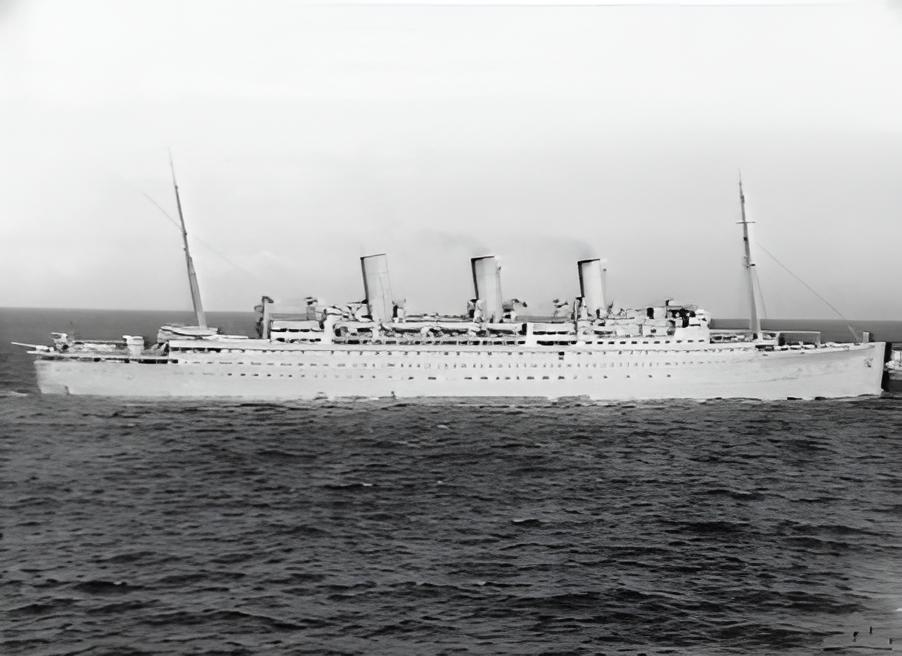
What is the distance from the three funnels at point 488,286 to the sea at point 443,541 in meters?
12.0

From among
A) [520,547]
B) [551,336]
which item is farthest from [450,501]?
[551,336]

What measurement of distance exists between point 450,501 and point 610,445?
8677mm

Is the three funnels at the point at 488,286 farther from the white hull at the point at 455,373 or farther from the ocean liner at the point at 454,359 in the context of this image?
the white hull at the point at 455,373

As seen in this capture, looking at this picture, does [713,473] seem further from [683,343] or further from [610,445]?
[683,343]

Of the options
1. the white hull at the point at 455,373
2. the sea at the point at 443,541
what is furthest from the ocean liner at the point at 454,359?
the sea at the point at 443,541

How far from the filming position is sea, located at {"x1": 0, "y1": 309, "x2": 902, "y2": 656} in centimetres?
1108

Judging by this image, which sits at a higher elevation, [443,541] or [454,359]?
[454,359]

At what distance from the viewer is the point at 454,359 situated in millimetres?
35344

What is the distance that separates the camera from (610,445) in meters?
24.2

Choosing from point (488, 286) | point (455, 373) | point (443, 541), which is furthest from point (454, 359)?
point (443, 541)

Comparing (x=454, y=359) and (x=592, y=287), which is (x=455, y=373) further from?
(x=592, y=287)

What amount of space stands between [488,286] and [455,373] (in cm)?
473

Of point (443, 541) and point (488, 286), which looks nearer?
point (443, 541)

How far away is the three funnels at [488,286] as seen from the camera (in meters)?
36.5
